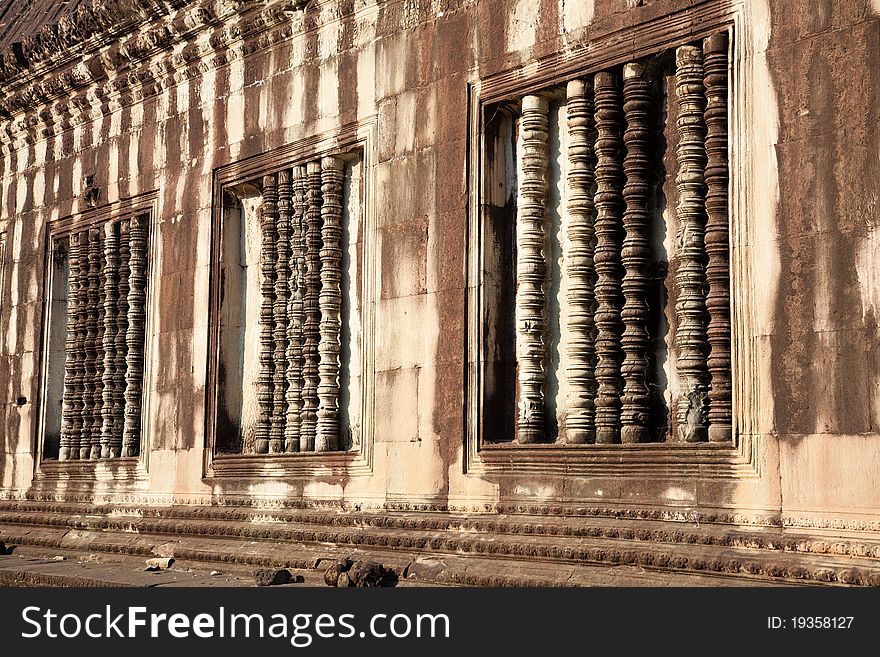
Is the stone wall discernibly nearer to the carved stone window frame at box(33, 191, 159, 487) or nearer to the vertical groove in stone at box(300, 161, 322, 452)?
the carved stone window frame at box(33, 191, 159, 487)

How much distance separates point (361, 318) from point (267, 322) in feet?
4.50

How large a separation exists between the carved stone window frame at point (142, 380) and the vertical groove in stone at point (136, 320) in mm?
86

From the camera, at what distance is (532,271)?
29.3 feet

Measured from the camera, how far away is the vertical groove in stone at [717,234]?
7625 mm

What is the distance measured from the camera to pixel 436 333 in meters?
9.30

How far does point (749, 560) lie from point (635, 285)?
6.56 ft

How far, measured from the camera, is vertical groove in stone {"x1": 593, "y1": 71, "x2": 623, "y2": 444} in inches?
326

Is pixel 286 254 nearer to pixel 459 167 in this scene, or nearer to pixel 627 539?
pixel 459 167

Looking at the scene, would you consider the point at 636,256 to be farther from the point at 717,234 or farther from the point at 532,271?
the point at 532,271

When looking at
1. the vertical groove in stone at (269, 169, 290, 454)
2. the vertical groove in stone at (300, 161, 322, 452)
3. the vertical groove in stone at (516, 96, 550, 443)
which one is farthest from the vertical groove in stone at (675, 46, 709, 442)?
the vertical groove in stone at (269, 169, 290, 454)

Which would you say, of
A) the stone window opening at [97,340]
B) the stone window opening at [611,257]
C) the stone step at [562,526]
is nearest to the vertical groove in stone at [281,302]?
the stone step at [562,526]

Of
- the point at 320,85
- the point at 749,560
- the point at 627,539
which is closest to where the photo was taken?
the point at 749,560

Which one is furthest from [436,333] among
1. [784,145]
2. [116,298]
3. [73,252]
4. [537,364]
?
[73,252]

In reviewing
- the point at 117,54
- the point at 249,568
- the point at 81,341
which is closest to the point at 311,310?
the point at 249,568
